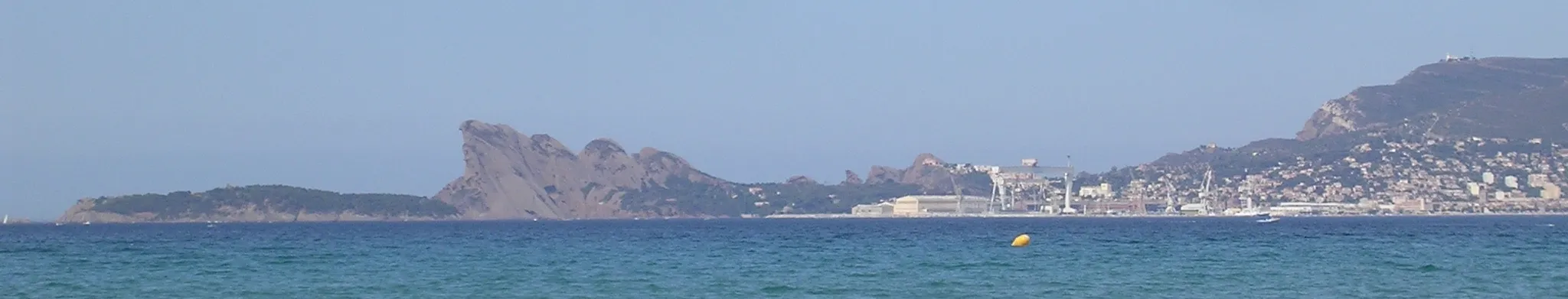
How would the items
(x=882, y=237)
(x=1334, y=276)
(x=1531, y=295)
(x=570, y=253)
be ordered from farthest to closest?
(x=882, y=237) < (x=570, y=253) < (x=1334, y=276) < (x=1531, y=295)

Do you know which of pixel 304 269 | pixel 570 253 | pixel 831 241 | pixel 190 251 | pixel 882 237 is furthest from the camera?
pixel 882 237

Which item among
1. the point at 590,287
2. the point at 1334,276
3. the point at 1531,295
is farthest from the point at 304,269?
the point at 1531,295

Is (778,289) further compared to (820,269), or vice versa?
(820,269)

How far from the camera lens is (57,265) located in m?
55.8

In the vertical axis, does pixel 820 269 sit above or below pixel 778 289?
above

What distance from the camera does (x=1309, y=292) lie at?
1502 inches

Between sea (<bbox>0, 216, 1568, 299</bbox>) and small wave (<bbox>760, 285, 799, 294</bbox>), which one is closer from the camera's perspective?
sea (<bbox>0, 216, 1568, 299</bbox>)

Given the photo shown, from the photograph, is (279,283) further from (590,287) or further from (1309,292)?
(1309,292)

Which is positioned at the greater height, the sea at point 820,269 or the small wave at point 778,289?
the sea at point 820,269

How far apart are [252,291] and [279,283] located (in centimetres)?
275

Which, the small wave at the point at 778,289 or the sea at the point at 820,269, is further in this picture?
the small wave at the point at 778,289

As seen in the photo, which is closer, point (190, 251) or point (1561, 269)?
point (1561, 269)

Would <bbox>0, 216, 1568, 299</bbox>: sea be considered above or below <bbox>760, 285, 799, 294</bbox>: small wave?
above

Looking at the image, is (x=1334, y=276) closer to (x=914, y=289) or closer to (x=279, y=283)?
(x=914, y=289)
